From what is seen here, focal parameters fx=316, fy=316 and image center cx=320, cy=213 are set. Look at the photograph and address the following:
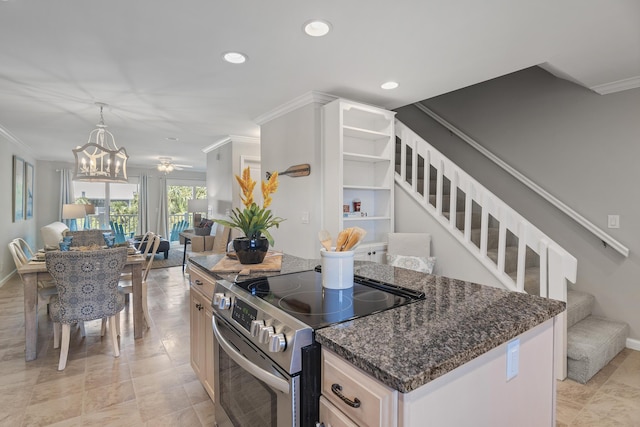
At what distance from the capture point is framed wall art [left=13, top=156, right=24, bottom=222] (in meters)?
5.37

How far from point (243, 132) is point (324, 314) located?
4.42 metres

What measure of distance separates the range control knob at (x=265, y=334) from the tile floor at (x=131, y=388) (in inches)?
50.1

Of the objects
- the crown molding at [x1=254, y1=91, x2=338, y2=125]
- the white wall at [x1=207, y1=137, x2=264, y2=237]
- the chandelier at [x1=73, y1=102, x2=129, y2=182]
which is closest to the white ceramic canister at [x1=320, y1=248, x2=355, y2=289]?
the crown molding at [x1=254, y1=91, x2=338, y2=125]

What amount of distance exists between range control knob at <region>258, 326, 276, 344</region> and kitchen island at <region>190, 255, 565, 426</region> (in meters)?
0.17

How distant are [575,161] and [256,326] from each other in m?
3.51

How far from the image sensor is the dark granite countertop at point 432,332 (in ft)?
2.41

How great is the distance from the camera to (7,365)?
8.25 feet

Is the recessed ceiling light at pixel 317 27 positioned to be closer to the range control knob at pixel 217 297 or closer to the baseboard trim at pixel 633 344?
the range control knob at pixel 217 297

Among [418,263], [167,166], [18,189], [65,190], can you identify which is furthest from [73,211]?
[418,263]

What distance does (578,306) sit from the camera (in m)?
2.82

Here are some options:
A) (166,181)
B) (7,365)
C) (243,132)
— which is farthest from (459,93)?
(166,181)

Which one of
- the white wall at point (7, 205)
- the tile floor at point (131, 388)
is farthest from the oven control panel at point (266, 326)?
the white wall at point (7, 205)

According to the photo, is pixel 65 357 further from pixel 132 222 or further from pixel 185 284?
pixel 132 222

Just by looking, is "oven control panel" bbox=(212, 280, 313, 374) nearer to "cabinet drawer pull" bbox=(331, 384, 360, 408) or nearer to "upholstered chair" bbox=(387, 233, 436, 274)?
"cabinet drawer pull" bbox=(331, 384, 360, 408)
